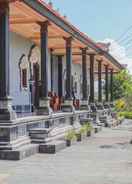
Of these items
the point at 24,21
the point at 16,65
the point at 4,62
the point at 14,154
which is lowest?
the point at 14,154

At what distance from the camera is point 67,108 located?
25.7 meters

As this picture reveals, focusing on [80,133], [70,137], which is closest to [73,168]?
[70,137]

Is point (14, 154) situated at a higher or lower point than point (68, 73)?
lower

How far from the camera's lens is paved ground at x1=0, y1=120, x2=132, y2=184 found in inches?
485

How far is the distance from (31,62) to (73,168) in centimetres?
1410

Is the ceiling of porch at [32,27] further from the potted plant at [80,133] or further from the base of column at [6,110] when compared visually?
the potted plant at [80,133]

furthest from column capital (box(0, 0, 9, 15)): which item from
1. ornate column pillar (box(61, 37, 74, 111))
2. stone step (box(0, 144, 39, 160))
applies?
ornate column pillar (box(61, 37, 74, 111))

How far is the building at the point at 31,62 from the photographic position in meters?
16.5

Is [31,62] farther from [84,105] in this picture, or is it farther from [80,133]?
[80,133]

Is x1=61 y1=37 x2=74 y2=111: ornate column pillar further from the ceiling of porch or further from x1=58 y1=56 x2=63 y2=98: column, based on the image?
x1=58 y1=56 x2=63 y2=98: column

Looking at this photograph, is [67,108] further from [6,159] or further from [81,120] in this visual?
[6,159]

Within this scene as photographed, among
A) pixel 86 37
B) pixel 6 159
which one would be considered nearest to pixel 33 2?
Result: pixel 6 159

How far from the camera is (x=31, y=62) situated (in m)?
27.9

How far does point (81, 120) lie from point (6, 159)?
12.8 metres
